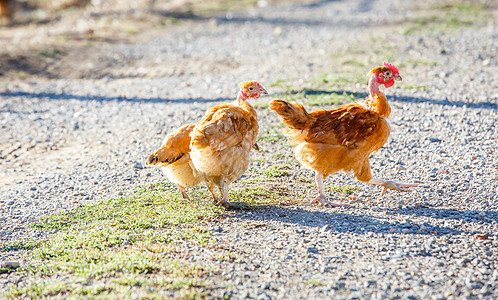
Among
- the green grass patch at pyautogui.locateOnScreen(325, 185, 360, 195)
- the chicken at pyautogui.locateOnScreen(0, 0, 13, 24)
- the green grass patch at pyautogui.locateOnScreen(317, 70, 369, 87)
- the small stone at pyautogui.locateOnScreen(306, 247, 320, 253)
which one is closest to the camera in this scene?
the small stone at pyautogui.locateOnScreen(306, 247, 320, 253)

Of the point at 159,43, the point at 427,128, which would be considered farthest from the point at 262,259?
the point at 159,43

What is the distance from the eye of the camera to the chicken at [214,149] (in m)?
5.60

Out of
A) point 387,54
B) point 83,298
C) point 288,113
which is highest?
point 387,54

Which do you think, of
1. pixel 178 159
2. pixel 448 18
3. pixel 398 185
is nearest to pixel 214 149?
pixel 178 159

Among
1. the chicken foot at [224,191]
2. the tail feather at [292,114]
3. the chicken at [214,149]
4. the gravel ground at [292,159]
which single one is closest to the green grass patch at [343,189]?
the gravel ground at [292,159]

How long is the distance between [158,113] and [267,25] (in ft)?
29.1

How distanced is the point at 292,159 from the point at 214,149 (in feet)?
6.79

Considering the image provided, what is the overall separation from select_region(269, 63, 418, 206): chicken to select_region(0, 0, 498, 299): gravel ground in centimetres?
44

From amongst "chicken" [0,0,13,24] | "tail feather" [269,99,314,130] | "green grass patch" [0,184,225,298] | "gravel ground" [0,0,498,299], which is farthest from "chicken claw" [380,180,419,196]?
"chicken" [0,0,13,24]

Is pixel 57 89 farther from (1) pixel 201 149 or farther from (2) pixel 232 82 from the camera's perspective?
(1) pixel 201 149

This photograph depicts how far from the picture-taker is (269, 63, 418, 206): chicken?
5.84 m

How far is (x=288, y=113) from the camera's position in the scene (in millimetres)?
5801

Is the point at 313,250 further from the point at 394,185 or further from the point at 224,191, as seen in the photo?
the point at 394,185

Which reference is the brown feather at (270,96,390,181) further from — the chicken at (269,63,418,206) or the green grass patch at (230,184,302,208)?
the green grass patch at (230,184,302,208)
